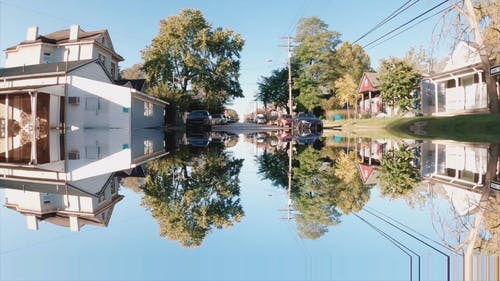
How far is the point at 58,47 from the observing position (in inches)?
1674

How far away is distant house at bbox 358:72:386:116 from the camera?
164 feet

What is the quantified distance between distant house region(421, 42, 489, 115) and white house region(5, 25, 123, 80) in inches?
1307

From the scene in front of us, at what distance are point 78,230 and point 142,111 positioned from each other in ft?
101

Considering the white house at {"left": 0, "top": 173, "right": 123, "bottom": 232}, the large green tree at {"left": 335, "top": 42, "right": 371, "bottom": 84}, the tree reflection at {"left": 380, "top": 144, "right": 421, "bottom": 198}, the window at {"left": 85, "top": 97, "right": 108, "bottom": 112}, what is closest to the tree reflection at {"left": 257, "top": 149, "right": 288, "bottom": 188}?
the tree reflection at {"left": 380, "top": 144, "right": 421, "bottom": 198}

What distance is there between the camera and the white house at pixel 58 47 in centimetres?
4131

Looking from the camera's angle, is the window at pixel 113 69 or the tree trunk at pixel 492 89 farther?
the window at pixel 113 69

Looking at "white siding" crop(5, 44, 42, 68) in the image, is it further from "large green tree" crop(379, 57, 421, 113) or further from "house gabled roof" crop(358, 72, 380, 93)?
"house gabled roof" crop(358, 72, 380, 93)

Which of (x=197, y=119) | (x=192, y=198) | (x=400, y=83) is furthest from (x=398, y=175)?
(x=400, y=83)

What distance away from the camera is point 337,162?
10969 millimetres

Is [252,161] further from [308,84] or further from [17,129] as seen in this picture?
[308,84]

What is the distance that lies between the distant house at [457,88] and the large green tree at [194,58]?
2644cm

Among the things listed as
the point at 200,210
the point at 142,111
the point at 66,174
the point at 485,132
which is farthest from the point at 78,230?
the point at 142,111

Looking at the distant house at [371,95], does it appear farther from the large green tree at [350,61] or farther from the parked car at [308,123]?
the parked car at [308,123]

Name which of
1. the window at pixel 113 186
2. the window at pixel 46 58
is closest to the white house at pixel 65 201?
the window at pixel 113 186
